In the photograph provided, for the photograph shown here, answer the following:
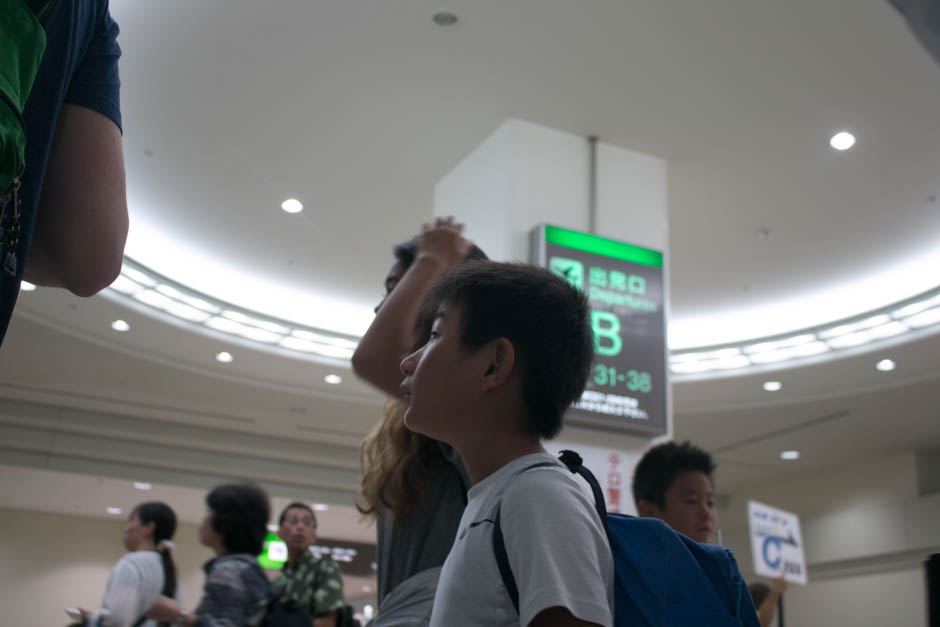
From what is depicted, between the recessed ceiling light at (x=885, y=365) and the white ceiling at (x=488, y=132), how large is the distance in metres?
0.10

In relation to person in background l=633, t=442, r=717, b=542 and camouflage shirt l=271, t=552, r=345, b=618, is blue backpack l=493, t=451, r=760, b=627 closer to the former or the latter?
person in background l=633, t=442, r=717, b=542

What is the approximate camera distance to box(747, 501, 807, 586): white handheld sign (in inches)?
253

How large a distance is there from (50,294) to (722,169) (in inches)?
265

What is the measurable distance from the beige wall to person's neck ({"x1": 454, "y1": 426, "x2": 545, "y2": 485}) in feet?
58.8

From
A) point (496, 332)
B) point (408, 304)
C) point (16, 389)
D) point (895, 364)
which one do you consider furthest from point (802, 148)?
point (16, 389)

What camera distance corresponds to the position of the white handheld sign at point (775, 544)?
643 cm

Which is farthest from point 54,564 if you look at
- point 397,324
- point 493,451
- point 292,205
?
point 493,451

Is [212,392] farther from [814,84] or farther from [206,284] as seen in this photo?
[814,84]

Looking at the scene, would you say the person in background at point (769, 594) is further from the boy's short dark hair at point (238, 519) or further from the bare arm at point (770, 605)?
the boy's short dark hair at point (238, 519)

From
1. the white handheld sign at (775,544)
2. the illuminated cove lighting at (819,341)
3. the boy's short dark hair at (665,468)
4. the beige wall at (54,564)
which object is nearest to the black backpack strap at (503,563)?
the boy's short dark hair at (665,468)

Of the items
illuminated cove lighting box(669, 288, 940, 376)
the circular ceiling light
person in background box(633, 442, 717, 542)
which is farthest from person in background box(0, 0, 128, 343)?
the circular ceiling light

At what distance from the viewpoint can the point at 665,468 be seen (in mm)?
2918

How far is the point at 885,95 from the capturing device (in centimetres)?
588

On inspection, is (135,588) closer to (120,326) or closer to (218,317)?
(218,317)
